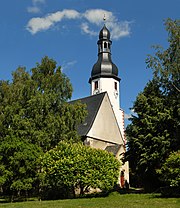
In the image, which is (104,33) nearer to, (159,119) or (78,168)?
(159,119)

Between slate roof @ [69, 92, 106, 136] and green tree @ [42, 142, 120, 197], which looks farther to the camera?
slate roof @ [69, 92, 106, 136]

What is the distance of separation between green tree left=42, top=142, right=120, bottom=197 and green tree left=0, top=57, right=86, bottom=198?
2.07m

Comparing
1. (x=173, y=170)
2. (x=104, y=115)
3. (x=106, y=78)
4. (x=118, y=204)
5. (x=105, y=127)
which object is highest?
(x=106, y=78)

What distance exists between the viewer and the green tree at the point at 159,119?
78.5 ft

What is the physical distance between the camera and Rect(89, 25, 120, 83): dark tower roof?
4859 cm

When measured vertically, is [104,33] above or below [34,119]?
above

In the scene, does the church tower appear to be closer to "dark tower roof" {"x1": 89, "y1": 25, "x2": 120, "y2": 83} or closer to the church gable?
"dark tower roof" {"x1": 89, "y1": 25, "x2": 120, "y2": 83}

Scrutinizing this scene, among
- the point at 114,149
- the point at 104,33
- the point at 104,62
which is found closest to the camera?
the point at 114,149

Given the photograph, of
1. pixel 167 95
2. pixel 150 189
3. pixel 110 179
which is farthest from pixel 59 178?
pixel 167 95

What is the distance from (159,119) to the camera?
80.4 feet

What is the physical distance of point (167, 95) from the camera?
84.7 feet

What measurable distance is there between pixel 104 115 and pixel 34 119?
495 inches

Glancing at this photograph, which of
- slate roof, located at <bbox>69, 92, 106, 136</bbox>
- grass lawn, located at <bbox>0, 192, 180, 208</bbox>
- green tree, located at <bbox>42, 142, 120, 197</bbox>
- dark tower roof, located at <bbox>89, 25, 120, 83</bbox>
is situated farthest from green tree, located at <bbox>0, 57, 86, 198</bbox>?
dark tower roof, located at <bbox>89, 25, 120, 83</bbox>

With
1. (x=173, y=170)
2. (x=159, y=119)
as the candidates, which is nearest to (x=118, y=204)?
(x=173, y=170)
